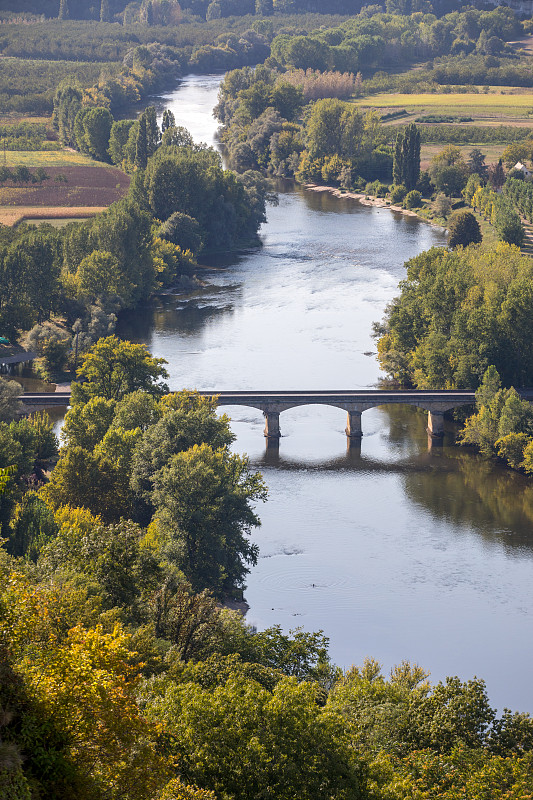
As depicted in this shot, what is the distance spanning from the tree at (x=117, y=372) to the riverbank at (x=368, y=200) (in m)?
78.5

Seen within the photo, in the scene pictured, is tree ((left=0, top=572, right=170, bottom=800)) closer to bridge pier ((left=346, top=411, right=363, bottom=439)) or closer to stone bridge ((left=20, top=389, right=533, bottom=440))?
stone bridge ((left=20, top=389, right=533, bottom=440))

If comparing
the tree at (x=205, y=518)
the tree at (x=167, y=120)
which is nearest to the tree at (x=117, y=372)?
the tree at (x=205, y=518)

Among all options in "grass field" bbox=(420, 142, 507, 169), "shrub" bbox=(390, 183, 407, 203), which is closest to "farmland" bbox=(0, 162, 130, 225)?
"shrub" bbox=(390, 183, 407, 203)

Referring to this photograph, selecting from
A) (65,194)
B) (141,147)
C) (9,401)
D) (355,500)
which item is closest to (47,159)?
→ (65,194)

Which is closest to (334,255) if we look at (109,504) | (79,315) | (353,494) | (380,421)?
(79,315)

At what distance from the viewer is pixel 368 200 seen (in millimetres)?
173250

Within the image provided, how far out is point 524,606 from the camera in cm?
6581

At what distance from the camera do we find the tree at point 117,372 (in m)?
85.7

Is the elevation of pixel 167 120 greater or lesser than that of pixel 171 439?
greater

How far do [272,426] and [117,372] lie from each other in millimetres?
12992

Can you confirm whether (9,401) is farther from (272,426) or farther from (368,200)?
(368,200)

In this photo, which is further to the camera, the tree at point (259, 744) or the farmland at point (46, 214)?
the farmland at point (46, 214)

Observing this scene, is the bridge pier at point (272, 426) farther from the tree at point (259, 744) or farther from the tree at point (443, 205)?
the tree at point (443, 205)

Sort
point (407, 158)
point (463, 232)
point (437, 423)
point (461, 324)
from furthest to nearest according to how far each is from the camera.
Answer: point (407, 158), point (463, 232), point (461, 324), point (437, 423)
